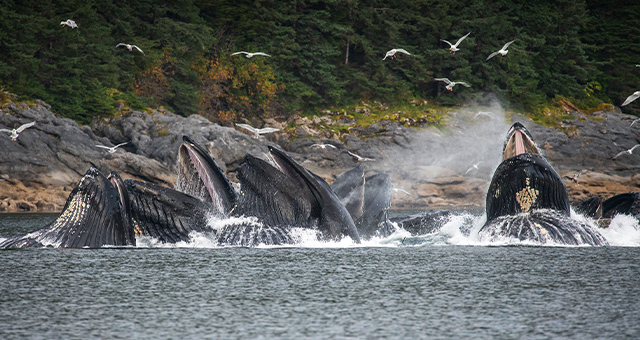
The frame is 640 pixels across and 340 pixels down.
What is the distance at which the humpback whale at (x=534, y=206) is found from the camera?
10.1m

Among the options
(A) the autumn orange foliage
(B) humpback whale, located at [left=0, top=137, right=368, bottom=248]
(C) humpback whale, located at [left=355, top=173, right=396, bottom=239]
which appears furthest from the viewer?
(A) the autumn orange foliage

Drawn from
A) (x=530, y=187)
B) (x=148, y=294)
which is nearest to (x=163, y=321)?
(x=148, y=294)

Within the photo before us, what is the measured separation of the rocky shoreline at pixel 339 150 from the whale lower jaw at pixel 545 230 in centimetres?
1881

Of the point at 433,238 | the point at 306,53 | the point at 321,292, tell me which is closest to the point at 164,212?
the point at 321,292

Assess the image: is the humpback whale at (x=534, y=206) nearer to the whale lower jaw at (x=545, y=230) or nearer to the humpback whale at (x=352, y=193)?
the whale lower jaw at (x=545, y=230)

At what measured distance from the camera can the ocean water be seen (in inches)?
201

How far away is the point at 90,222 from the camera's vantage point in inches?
382

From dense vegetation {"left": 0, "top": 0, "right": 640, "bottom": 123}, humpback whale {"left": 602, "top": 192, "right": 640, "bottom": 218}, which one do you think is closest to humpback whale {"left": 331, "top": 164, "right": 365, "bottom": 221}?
humpback whale {"left": 602, "top": 192, "right": 640, "bottom": 218}

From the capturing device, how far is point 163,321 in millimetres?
5344

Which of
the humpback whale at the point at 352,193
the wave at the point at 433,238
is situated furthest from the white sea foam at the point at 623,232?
the humpback whale at the point at 352,193

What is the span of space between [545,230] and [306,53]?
44499 mm

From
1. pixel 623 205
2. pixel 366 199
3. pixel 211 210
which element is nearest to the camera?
pixel 211 210

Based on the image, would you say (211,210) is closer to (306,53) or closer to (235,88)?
(235,88)

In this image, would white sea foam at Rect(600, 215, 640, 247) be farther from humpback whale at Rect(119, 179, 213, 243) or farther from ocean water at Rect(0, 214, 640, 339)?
humpback whale at Rect(119, 179, 213, 243)
